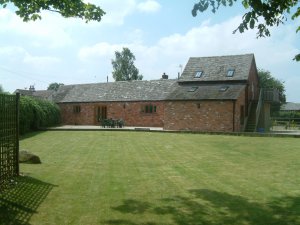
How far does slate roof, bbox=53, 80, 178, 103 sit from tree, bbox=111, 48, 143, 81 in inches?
962

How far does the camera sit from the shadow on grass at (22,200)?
20.3ft

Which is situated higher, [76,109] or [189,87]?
[189,87]

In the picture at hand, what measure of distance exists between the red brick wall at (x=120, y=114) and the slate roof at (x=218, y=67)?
4702 millimetres

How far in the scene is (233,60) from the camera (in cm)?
3650

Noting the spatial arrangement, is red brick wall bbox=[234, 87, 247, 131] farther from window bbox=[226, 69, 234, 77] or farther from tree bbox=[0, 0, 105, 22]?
tree bbox=[0, 0, 105, 22]

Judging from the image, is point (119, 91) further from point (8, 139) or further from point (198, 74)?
point (8, 139)

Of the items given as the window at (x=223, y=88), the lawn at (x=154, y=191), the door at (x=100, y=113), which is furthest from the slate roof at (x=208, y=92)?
the lawn at (x=154, y=191)

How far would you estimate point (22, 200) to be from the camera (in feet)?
24.2

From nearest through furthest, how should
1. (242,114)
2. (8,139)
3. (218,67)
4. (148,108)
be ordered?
(8,139) → (242,114) → (218,67) → (148,108)

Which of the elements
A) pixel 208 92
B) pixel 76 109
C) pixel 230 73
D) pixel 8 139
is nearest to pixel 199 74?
pixel 230 73

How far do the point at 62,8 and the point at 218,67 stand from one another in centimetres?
2942

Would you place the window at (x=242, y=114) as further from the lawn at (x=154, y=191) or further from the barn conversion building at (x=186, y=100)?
the lawn at (x=154, y=191)

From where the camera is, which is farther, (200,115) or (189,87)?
(189,87)

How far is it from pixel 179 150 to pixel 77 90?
32.3m
